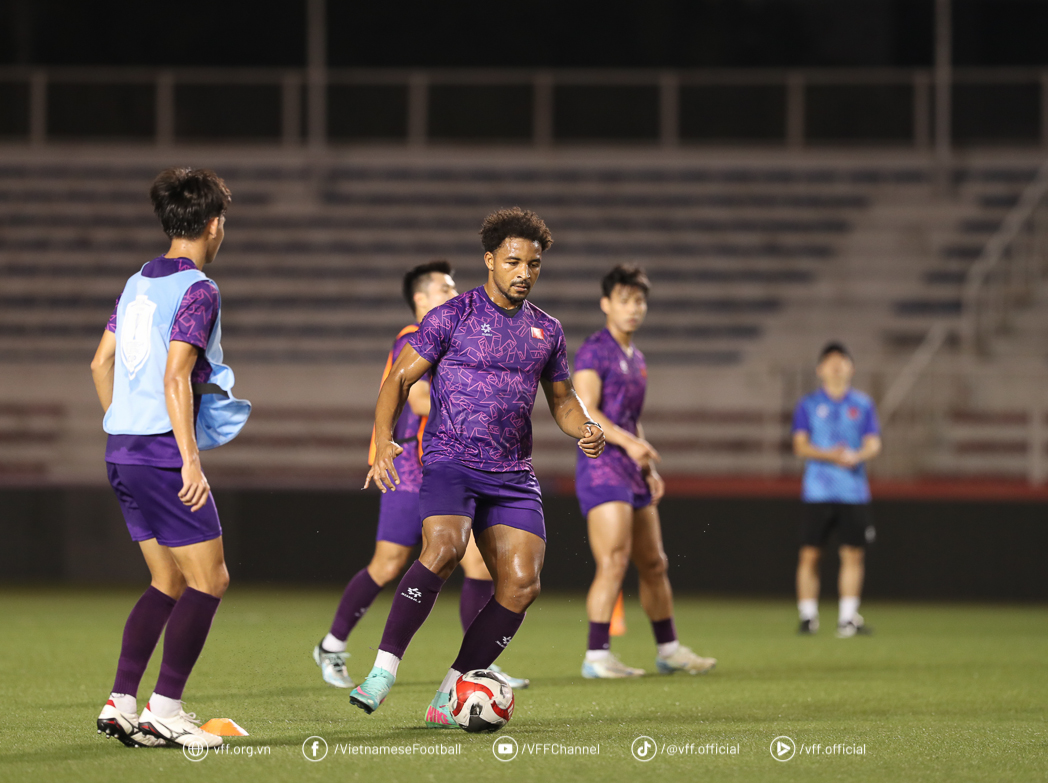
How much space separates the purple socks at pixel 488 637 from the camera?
527 cm

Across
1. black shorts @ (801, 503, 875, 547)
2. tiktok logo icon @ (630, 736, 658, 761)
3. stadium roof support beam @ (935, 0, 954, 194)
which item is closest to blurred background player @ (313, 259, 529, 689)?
tiktok logo icon @ (630, 736, 658, 761)

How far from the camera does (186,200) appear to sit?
199 inches

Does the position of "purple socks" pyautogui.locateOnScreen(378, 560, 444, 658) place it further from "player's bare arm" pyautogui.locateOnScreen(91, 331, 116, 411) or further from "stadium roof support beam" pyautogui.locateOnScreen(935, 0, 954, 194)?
"stadium roof support beam" pyautogui.locateOnScreen(935, 0, 954, 194)

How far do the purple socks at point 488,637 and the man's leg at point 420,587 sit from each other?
23 cm

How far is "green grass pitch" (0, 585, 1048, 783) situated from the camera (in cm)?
466

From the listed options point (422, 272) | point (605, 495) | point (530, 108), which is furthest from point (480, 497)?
point (530, 108)

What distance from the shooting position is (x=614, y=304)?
7500 millimetres

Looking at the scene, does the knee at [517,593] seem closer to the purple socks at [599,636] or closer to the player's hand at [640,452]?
the player's hand at [640,452]

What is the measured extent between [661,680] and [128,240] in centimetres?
1164

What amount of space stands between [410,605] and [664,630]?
8.56 feet

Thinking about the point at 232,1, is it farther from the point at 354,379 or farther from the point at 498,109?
the point at 354,379

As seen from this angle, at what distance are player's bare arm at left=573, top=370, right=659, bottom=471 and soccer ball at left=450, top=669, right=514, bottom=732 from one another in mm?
2057

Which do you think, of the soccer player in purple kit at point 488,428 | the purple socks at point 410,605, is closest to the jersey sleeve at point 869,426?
the soccer player in purple kit at point 488,428

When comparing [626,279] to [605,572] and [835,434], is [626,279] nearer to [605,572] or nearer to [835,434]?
[605,572]
